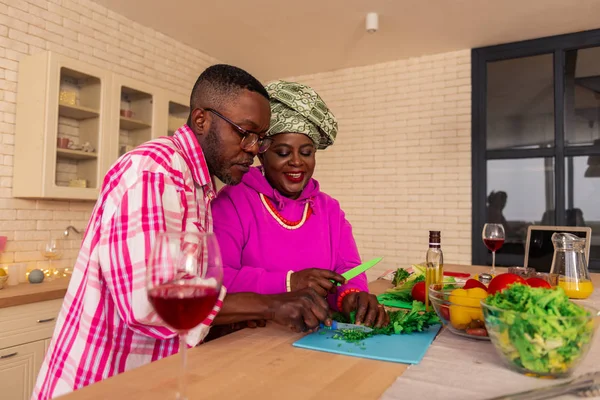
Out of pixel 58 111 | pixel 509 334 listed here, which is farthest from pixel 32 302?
pixel 509 334

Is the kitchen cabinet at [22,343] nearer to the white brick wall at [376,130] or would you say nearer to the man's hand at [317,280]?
the white brick wall at [376,130]

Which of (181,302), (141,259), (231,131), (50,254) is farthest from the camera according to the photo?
(50,254)

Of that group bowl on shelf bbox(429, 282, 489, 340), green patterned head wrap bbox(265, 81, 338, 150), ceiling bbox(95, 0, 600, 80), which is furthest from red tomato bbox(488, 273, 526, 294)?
ceiling bbox(95, 0, 600, 80)

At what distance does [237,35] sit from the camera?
14.3ft

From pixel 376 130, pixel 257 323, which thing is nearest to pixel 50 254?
pixel 257 323

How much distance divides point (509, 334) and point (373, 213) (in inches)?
167

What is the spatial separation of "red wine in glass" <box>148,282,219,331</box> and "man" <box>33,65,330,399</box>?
0.82 ft

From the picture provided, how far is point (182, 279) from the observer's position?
0.69 meters

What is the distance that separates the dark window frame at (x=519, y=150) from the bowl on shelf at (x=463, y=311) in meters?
3.63

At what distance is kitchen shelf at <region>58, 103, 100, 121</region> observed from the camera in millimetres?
3180

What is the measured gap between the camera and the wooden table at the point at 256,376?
80cm

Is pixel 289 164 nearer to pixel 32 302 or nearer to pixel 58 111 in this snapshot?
pixel 32 302

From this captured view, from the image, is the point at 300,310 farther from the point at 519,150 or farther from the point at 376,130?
the point at 376,130

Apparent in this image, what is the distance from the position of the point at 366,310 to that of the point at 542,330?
545 millimetres
